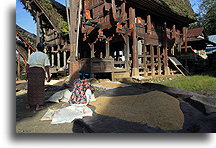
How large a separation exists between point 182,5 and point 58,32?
8.00 meters

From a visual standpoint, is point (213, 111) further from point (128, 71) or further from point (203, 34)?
point (203, 34)

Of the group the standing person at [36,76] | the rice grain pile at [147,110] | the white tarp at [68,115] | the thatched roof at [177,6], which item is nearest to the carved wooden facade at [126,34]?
the thatched roof at [177,6]

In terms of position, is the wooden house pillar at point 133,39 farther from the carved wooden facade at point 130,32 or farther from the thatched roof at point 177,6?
the thatched roof at point 177,6

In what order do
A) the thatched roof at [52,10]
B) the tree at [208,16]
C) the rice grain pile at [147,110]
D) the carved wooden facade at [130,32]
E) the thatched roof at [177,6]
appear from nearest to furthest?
the rice grain pile at [147,110] < the carved wooden facade at [130,32] < the thatched roof at [177,6] < the thatched roof at [52,10] < the tree at [208,16]

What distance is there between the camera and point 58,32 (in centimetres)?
998

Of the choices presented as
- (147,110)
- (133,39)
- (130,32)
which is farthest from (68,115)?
(130,32)

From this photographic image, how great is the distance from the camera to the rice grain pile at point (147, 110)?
74.1 inches

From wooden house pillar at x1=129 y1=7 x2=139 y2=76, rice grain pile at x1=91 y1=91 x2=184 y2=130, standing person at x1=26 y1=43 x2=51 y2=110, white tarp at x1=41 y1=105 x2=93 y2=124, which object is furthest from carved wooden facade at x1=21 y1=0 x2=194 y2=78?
white tarp at x1=41 y1=105 x2=93 y2=124

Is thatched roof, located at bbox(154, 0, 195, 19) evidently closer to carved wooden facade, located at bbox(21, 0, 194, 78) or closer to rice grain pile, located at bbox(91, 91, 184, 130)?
carved wooden facade, located at bbox(21, 0, 194, 78)

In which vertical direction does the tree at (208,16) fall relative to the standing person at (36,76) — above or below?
above

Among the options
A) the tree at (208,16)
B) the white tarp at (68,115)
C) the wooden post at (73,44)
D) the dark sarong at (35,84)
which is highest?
the tree at (208,16)

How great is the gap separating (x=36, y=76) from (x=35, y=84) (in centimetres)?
15

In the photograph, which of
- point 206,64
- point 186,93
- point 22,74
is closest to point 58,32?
point 22,74

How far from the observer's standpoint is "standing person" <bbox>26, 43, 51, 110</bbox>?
2711 mm
